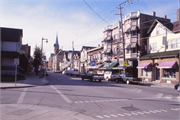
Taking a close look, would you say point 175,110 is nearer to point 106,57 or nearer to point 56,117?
point 56,117

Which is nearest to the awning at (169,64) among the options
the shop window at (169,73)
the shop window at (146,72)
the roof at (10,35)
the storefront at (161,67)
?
the storefront at (161,67)

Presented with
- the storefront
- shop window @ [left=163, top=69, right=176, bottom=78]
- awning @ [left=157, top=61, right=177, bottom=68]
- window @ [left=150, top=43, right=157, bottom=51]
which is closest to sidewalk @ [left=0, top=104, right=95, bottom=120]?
awning @ [left=157, top=61, right=177, bottom=68]

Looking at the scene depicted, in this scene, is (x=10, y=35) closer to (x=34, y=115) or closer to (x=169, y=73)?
(x=169, y=73)

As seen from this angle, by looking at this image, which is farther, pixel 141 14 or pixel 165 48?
pixel 141 14

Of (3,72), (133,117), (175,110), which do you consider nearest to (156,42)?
(175,110)

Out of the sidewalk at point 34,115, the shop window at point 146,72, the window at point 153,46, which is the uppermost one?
the window at point 153,46

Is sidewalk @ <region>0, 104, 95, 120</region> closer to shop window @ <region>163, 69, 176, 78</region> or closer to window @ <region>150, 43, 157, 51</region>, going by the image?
shop window @ <region>163, 69, 176, 78</region>

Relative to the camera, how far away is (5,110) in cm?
Result: 767

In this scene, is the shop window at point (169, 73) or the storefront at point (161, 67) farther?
the shop window at point (169, 73)

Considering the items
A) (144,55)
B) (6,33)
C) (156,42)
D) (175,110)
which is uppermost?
(6,33)

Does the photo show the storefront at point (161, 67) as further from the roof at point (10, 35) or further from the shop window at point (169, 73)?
the roof at point (10, 35)

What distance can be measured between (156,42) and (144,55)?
3.50 meters

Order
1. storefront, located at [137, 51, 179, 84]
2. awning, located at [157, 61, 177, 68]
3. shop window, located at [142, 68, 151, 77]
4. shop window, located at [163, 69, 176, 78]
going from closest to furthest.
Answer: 1. awning, located at [157, 61, 177, 68]
2. storefront, located at [137, 51, 179, 84]
3. shop window, located at [163, 69, 176, 78]
4. shop window, located at [142, 68, 151, 77]

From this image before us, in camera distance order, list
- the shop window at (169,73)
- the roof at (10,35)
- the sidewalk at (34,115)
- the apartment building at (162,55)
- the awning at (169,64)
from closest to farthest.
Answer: the sidewalk at (34,115) < the awning at (169,64) < the apartment building at (162,55) < the shop window at (169,73) < the roof at (10,35)
